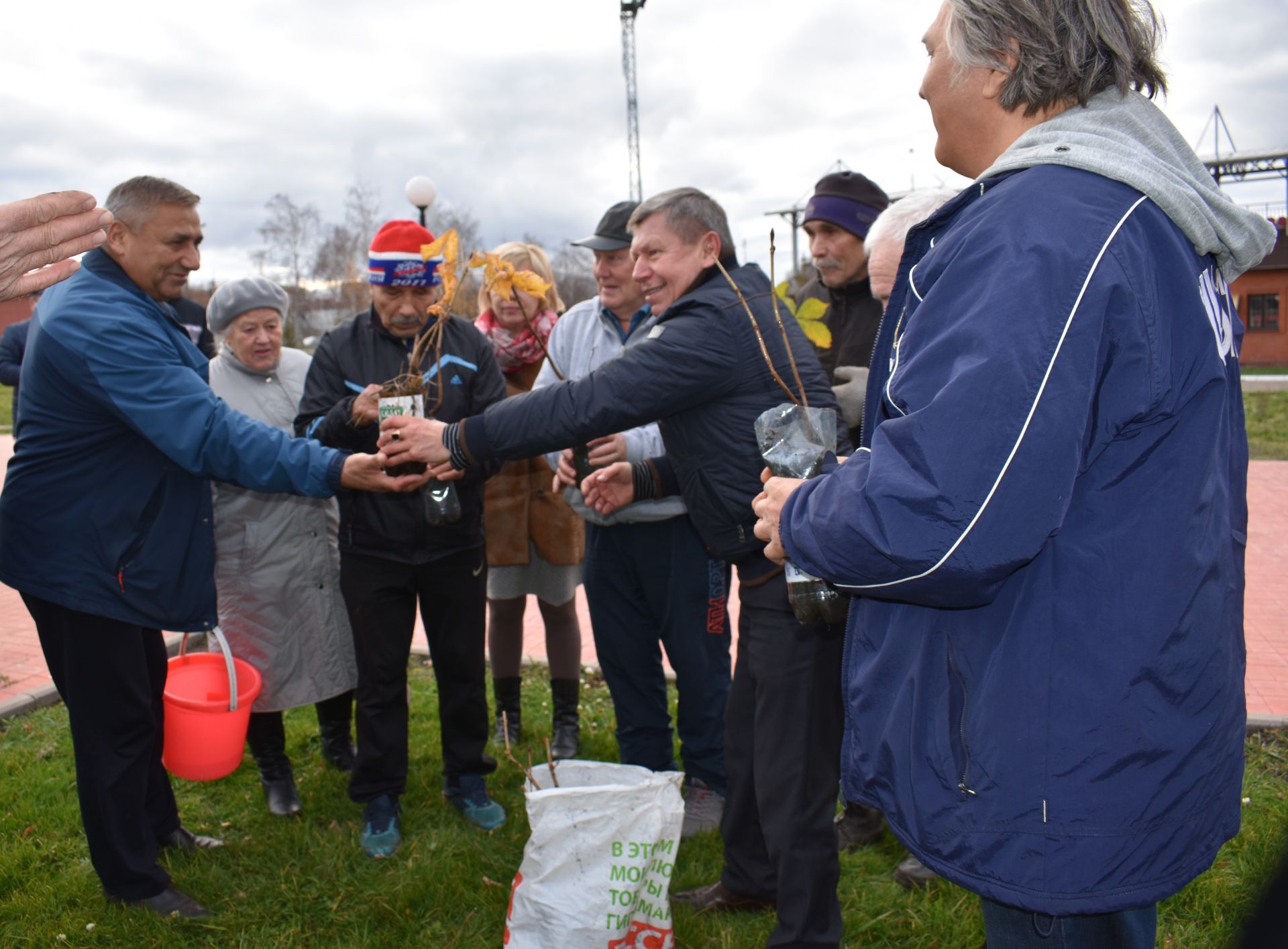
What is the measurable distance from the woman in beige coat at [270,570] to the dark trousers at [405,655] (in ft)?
1.18

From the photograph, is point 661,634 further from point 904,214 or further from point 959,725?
point 959,725

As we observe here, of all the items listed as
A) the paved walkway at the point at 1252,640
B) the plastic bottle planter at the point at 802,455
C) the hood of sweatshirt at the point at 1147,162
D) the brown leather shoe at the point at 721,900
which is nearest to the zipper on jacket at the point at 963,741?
the plastic bottle planter at the point at 802,455

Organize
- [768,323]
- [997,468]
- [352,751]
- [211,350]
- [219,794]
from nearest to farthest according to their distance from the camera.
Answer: [997,468]
[768,323]
[219,794]
[352,751]
[211,350]

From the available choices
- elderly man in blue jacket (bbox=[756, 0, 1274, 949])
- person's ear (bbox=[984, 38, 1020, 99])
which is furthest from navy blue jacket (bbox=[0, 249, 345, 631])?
person's ear (bbox=[984, 38, 1020, 99])

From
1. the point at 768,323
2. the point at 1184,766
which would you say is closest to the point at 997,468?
the point at 1184,766

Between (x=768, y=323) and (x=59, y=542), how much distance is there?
7.31 ft

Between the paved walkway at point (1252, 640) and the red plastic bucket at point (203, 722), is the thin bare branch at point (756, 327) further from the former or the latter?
the paved walkway at point (1252, 640)

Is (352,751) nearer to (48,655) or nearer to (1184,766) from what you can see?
(48,655)

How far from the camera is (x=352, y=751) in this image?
4316 mm

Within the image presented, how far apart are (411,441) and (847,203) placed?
220cm

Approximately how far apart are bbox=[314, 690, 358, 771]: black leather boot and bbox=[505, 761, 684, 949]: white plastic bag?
1.93 metres

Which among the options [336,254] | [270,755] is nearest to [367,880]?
[270,755]

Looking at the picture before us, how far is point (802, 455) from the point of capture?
7.33 feet

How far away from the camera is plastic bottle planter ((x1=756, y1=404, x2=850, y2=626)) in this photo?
2.16 m
